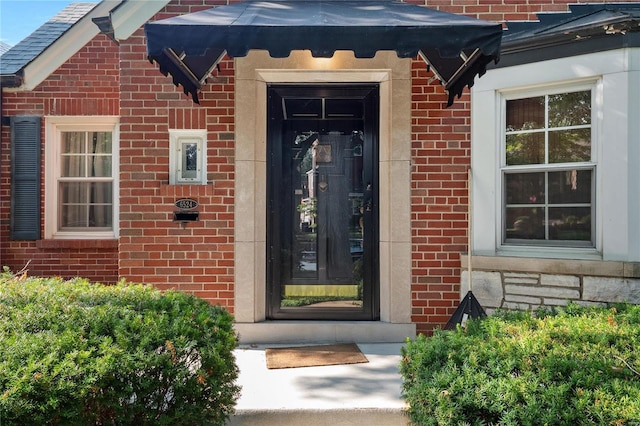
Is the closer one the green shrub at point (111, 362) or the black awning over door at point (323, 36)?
the green shrub at point (111, 362)

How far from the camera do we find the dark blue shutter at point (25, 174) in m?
6.09

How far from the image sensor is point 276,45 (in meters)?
3.51

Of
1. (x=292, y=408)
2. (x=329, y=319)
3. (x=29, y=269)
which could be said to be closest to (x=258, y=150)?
(x=329, y=319)

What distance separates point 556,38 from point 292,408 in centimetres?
425

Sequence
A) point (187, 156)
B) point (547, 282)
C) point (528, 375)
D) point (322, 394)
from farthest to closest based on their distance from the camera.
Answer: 1. point (187, 156)
2. point (547, 282)
3. point (322, 394)
4. point (528, 375)

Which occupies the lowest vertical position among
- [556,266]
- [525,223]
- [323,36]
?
[556,266]

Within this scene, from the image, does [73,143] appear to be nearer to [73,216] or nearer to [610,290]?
[73,216]

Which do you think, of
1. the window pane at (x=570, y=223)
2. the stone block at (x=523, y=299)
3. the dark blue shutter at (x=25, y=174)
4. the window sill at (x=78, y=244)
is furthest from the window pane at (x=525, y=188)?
the dark blue shutter at (x=25, y=174)

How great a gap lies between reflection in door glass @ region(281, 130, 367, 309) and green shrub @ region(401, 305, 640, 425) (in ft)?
9.05

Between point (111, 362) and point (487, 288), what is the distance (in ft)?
12.7

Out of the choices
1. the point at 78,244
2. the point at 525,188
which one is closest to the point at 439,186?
the point at 525,188

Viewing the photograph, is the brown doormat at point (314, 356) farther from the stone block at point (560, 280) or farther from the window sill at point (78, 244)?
the window sill at point (78, 244)

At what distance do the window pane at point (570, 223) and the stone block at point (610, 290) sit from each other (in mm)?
449

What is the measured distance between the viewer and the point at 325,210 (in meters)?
5.32
